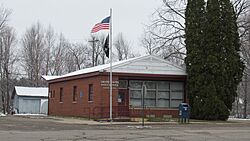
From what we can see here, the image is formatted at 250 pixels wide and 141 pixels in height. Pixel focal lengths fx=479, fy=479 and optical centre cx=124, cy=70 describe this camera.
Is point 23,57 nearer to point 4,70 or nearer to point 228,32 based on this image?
point 4,70

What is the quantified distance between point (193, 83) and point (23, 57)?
45511 mm

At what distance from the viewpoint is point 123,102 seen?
36875mm

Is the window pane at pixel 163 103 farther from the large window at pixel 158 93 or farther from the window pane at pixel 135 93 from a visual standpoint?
the window pane at pixel 135 93

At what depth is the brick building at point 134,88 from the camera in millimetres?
35719

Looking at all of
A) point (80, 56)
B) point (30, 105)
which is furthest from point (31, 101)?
point (80, 56)

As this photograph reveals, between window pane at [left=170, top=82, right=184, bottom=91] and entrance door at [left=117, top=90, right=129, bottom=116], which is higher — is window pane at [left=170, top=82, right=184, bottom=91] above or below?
above

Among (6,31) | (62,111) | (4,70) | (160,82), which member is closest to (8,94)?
(4,70)

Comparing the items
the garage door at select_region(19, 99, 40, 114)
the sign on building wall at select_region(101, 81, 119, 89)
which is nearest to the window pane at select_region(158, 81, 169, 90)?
the sign on building wall at select_region(101, 81, 119, 89)

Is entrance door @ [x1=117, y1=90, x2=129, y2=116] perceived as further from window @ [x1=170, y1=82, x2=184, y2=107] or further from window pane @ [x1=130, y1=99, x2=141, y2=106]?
window @ [x1=170, y1=82, x2=184, y2=107]

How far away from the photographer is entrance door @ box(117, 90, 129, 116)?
36.4 meters

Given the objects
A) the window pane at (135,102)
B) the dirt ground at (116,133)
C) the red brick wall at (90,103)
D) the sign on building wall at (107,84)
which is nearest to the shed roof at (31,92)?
the red brick wall at (90,103)

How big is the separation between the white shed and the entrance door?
2750cm

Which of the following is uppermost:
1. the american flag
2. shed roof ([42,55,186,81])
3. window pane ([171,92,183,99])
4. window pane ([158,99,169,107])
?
the american flag

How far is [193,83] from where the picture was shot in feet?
119
